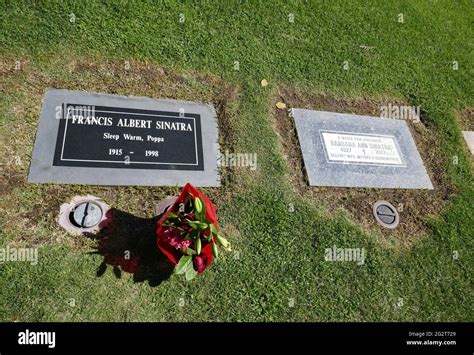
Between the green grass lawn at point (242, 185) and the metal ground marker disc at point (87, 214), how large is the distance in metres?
0.17

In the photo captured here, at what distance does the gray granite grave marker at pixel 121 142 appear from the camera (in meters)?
4.24

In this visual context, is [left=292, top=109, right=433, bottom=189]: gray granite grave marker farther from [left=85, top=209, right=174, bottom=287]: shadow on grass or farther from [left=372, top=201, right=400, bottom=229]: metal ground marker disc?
[left=85, top=209, right=174, bottom=287]: shadow on grass

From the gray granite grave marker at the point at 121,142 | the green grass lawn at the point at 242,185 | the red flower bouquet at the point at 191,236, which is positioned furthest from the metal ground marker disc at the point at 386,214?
the red flower bouquet at the point at 191,236

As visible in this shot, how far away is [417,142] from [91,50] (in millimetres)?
5094

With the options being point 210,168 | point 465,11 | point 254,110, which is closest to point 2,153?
point 210,168

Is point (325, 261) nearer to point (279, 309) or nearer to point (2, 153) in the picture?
point (279, 309)

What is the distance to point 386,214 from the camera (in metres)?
5.22

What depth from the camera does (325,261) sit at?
4.53m

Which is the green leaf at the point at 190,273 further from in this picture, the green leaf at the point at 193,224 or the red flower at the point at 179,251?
the green leaf at the point at 193,224

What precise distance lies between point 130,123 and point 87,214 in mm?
1265

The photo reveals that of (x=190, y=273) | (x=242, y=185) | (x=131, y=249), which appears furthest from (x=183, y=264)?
(x=242, y=185)

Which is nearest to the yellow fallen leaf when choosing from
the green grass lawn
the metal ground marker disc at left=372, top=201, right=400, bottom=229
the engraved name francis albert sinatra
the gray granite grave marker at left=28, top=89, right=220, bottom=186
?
the green grass lawn

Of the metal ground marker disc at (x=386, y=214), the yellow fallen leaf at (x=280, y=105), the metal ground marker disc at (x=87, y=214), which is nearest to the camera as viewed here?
the metal ground marker disc at (x=87, y=214)

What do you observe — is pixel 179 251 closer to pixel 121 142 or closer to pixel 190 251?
pixel 190 251
